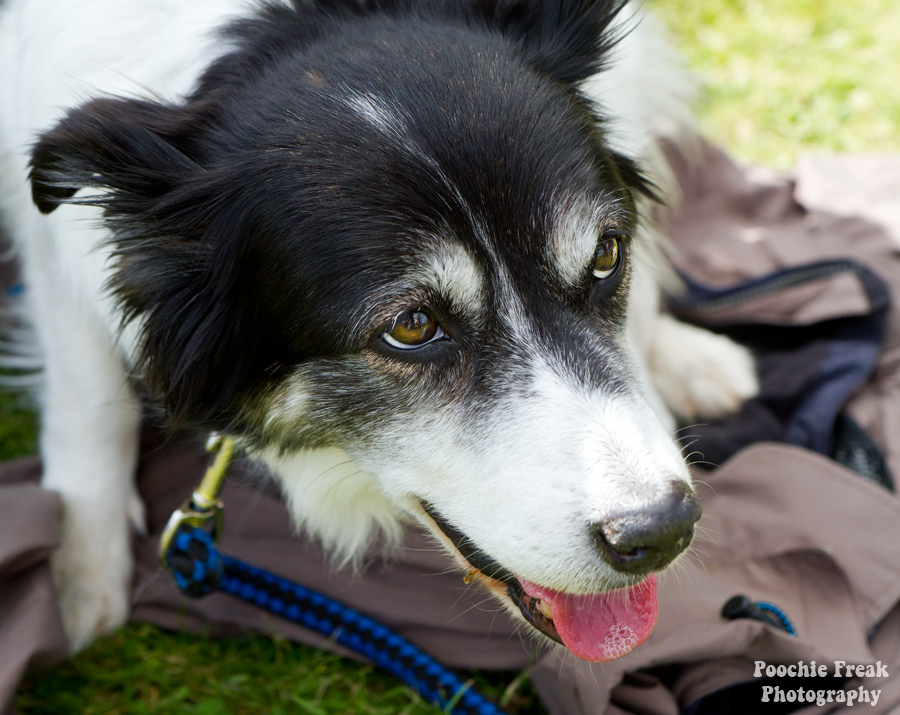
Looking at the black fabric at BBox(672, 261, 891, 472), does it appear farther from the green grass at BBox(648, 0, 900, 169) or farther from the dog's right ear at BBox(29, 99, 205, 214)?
the dog's right ear at BBox(29, 99, 205, 214)

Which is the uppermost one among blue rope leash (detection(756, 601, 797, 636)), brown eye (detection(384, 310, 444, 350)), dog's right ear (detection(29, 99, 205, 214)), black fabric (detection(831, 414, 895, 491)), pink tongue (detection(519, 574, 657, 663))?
dog's right ear (detection(29, 99, 205, 214))

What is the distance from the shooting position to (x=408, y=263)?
1881mm

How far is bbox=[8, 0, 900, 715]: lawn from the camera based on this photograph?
2.62m

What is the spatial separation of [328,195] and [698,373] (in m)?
2.09

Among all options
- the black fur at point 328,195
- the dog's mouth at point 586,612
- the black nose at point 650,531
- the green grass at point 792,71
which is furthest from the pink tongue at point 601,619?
the green grass at point 792,71

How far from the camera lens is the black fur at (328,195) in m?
1.88

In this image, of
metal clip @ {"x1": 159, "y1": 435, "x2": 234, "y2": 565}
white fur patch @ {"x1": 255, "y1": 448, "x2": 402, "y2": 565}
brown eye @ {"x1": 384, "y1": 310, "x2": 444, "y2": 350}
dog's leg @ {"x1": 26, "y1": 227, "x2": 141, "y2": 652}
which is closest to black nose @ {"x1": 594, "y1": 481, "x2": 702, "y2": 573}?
brown eye @ {"x1": 384, "y1": 310, "x2": 444, "y2": 350}

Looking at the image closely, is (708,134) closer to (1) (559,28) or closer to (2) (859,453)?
(2) (859,453)

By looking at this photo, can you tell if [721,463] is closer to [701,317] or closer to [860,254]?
[701,317]

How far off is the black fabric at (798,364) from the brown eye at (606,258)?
1070mm

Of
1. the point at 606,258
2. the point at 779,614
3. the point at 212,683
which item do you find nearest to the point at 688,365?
the point at 779,614

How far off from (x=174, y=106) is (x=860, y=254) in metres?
3.09

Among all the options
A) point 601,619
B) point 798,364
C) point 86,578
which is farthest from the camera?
point 798,364

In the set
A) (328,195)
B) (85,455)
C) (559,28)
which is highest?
(559,28)
